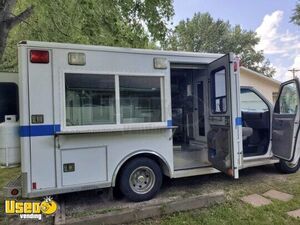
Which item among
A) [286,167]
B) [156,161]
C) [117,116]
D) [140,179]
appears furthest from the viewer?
[286,167]

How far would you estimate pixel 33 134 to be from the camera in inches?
140

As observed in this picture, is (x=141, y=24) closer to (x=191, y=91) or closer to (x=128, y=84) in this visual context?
(x=191, y=91)

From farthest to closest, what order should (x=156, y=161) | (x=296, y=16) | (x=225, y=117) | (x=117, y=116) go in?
(x=296, y=16), (x=225, y=117), (x=156, y=161), (x=117, y=116)

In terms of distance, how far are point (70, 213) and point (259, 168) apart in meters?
4.31

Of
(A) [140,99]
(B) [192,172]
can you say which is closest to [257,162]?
(B) [192,172]

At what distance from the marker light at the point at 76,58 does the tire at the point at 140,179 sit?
5.57 feet

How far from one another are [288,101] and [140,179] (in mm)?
3224

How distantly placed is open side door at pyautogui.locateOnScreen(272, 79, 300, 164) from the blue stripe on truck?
4055 mm

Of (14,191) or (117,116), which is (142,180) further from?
(14,191)

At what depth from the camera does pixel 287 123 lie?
4953 millimetres

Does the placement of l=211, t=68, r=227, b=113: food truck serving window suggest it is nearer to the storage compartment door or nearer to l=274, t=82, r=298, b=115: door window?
l=274, t=82, r=298, b=115: door window

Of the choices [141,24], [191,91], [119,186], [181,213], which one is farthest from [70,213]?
[141,24]

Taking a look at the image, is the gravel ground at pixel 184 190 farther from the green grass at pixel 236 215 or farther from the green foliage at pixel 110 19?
the green foliage at pixel 110 19

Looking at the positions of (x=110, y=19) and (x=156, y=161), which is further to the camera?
(x=110, y=19)
